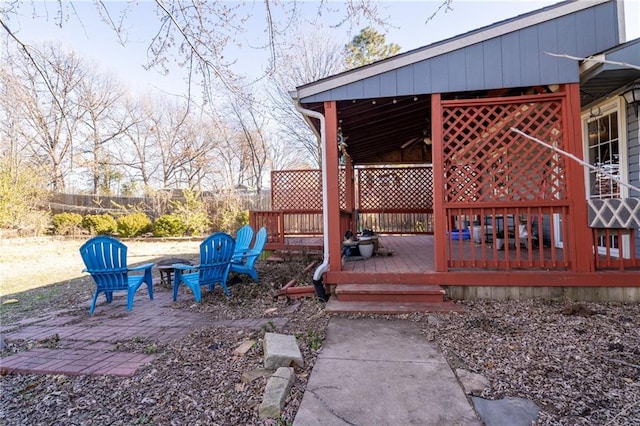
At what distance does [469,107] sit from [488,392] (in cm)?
300

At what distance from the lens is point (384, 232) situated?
8.98 meters

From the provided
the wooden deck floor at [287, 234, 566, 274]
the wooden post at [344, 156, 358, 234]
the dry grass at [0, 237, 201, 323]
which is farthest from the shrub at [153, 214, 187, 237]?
the wooden deck floor at [287, 234, 566, 274]

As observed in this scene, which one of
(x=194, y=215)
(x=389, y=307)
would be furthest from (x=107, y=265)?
(x=194, y=215)

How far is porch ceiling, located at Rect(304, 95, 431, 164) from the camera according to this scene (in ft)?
14.5

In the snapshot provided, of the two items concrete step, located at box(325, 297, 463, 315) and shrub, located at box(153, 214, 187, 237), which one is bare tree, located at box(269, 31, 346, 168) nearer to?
shrub, located at box(153, 214, 187, 237)

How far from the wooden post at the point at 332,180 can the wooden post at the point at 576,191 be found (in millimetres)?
2490

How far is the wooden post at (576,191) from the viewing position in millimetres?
3621

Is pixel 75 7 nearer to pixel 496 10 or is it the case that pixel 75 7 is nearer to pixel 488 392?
pixel 488 392

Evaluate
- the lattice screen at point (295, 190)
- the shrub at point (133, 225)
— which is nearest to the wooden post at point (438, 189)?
the lattice screen at point (295, 190)

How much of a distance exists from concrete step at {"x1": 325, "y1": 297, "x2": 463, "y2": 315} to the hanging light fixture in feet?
10.0

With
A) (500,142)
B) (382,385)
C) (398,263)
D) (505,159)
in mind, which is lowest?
(382,385)

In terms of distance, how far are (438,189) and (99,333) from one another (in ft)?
12.3

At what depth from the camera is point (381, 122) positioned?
5.63 metres

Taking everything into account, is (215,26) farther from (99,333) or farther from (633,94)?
(633,94)
